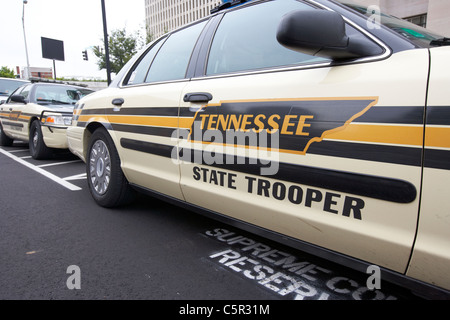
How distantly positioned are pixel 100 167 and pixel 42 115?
3128 millimetres

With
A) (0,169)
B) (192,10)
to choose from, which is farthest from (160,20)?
(0,169)

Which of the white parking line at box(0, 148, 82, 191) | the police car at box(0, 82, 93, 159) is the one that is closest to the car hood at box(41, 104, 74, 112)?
the police car at box(0, 82, 93, 159)

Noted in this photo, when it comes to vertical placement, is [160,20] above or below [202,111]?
above

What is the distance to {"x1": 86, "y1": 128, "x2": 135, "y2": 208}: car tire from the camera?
2.80 meters

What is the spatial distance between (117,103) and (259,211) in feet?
5.68

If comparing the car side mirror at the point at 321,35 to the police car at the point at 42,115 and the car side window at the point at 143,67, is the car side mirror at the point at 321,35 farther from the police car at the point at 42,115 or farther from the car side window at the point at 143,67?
the police car at the point at 42,115

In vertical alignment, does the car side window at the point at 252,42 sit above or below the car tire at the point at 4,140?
above

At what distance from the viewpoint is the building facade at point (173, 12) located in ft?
232

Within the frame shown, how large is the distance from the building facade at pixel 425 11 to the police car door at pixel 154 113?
927cm

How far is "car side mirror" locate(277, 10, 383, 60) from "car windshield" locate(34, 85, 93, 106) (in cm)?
572

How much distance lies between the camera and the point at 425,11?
466 inches

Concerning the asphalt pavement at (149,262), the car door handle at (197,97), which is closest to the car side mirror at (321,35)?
the car door handle at (197,97)

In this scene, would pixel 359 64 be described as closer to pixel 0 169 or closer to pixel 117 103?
pixel 117 103

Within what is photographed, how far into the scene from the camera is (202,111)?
75.4 inches
